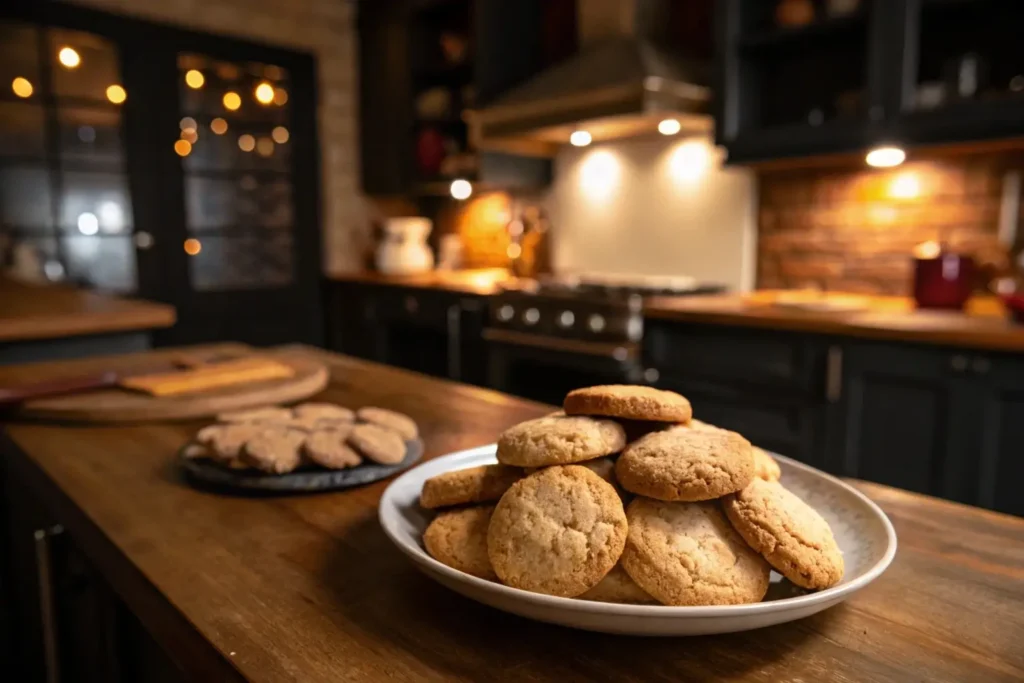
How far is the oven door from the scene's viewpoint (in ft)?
8.79

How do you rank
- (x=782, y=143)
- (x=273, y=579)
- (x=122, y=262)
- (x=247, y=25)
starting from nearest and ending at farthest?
(x=273, y=579) → (x=782, y=143) → (x=122, y=262) → (x=247, y=25)

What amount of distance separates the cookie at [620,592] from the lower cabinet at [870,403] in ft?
5.62

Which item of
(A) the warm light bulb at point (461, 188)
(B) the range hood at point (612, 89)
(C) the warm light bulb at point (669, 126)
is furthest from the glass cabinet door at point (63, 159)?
(C) the warm light bulb at point (669, 126)

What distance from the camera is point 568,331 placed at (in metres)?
2.88

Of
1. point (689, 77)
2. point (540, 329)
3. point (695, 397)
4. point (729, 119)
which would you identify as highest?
point (689, 77)

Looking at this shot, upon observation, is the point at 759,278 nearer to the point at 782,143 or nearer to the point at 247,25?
the point at 782,143

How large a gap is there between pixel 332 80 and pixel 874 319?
11.3 ft

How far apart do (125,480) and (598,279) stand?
2645 millimetres

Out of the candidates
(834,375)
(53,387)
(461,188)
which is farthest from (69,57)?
(834,375)

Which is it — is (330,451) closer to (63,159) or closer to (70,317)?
(70,317)

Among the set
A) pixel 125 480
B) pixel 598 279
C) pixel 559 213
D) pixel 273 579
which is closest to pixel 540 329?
pixel 598 279

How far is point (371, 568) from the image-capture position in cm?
66

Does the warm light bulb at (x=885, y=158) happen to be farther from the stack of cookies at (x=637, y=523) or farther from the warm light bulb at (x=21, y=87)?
the warm light bulb at (x=21, y=87)

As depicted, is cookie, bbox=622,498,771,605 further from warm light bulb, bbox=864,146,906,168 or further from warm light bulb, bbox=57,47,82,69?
warm light bulb, bbox=57,47,82,69
